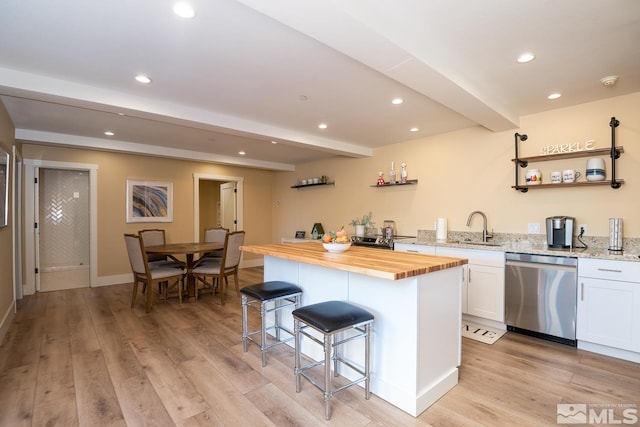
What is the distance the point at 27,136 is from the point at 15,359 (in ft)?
10.0

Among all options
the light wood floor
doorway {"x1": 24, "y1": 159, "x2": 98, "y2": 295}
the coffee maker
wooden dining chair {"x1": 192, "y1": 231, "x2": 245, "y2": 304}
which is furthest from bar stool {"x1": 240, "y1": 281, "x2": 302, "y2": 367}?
doorway {"x1": 24, "y1": 159, "x2": 98, "y2": 295}

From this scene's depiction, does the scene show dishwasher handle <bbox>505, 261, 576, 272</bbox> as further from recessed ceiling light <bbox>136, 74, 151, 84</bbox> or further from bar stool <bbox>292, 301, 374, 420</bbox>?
recessed ceiling light <bbox>136, 74, 151, 84</bbox>

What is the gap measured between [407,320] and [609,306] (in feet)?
6.65

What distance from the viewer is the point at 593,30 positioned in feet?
6.41

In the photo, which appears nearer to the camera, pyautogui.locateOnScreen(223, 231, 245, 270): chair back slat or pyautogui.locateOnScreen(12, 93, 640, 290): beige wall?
pyautogui.locateOnScreen(12, 93, 640, 290): beige wall

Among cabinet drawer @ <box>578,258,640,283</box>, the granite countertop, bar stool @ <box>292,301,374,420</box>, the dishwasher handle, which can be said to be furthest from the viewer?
the dishwasher handle

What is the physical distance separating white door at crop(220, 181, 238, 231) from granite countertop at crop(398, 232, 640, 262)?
418 cm

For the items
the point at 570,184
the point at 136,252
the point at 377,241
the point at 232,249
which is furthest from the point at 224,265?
the point at 570,184

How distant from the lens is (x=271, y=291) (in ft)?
8.54

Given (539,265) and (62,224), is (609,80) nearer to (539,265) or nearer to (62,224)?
(539,265)

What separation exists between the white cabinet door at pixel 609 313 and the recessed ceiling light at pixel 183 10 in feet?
12.0

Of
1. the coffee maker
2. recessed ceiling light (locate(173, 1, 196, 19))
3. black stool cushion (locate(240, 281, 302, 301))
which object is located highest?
recessed ceiling light (locate(173, 1, 196, 19))

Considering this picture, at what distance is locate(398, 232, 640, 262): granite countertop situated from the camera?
2.70 m

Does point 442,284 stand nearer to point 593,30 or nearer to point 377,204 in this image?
point 593,30
